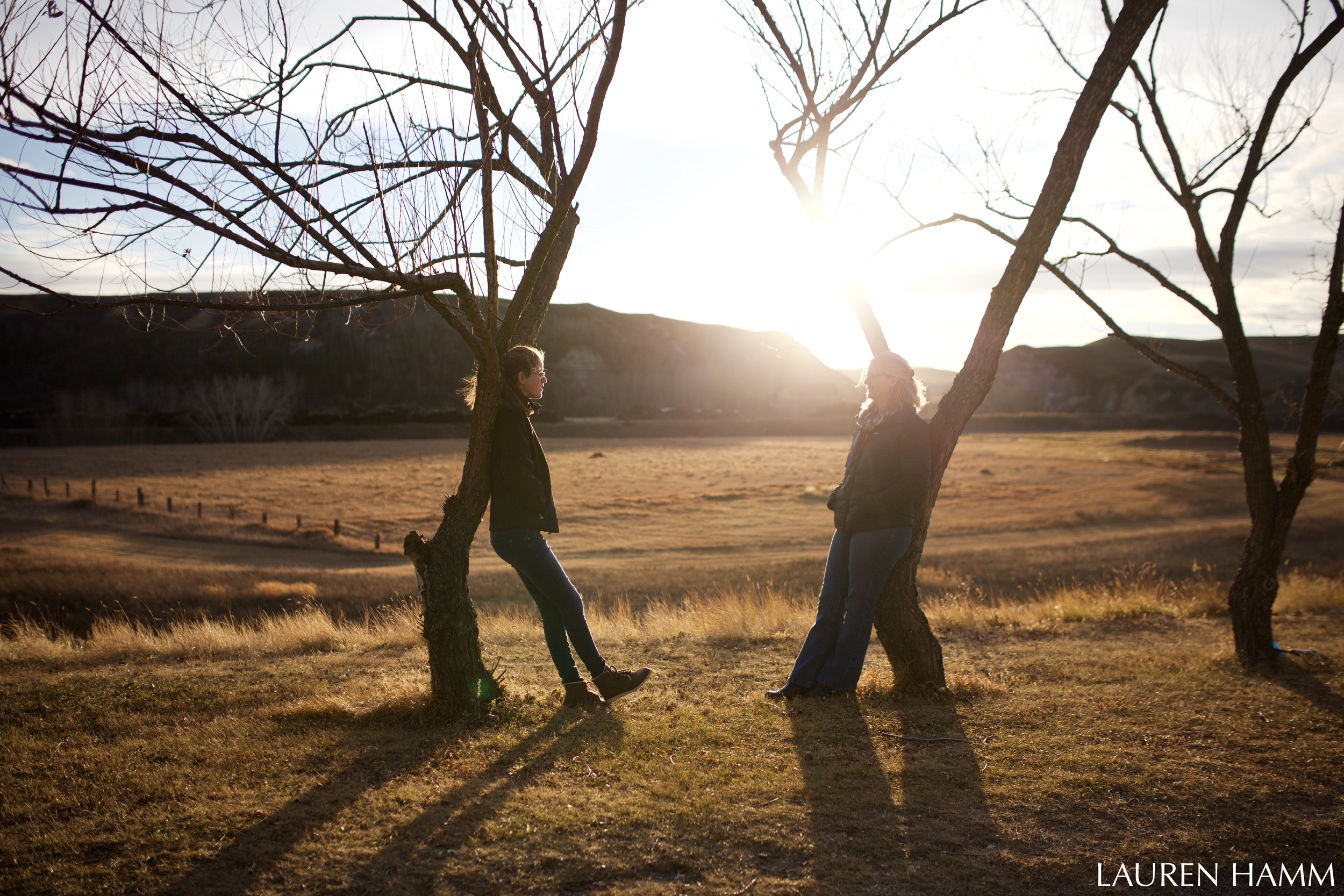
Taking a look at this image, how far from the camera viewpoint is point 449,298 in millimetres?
5562

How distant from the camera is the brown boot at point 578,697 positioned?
4.90 metres

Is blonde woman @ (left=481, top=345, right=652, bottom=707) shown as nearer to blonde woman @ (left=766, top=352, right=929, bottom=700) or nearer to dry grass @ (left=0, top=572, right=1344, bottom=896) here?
dry grass @ (left=0, top=572, right=1344, bottom=896)

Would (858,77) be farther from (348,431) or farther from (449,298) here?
(348,431)

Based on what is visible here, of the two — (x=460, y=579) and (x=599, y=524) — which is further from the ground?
(x=460, y=579)

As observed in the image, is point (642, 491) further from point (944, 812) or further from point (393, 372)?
point (393, 372)

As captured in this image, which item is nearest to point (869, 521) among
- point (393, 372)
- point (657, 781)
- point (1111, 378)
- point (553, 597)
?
point (553, 597)

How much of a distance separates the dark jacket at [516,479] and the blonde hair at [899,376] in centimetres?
223

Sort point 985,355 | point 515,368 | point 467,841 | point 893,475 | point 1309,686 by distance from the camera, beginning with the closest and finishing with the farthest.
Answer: point 467,841 < point 515,368 < point 893,475 < point 985,355 < point 1309,686

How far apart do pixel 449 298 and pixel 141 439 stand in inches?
3505

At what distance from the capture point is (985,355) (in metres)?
5.39

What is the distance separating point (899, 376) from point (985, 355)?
2.52 feet

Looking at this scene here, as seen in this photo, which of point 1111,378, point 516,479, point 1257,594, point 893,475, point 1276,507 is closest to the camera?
point 516,479

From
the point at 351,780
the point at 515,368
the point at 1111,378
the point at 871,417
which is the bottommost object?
the point at 351,780

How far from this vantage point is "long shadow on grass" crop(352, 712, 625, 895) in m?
2.86
